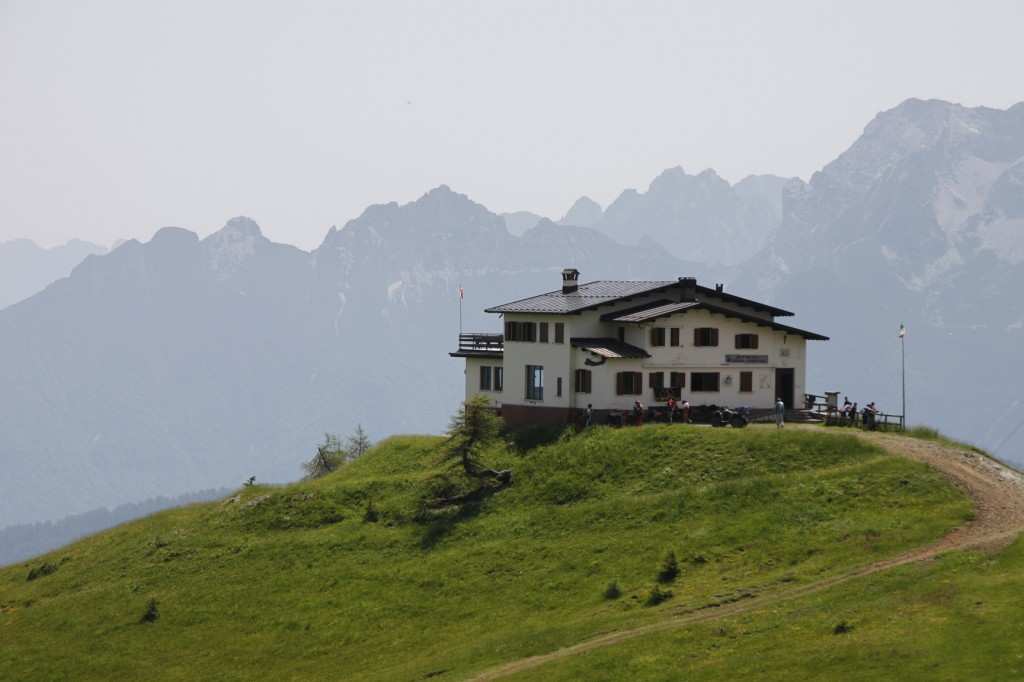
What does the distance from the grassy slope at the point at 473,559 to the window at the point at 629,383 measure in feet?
17.2

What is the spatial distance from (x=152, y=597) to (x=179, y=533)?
1107 centimetres

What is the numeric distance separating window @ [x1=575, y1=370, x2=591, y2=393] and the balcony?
10.1 metres

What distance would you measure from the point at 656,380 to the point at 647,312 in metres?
5.31

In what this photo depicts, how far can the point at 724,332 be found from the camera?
87.2 metres

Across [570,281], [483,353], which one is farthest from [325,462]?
[570,281]

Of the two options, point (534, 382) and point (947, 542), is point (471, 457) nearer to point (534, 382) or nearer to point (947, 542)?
point (534, 382)

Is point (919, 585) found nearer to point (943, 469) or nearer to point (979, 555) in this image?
point (979, 555)

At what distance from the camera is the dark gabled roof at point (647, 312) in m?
85.6

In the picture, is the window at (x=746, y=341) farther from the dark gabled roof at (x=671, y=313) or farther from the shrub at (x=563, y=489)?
the shrub at (x=563, y=489)

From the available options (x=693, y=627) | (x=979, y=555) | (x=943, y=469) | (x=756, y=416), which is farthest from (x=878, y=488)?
(x=756, y=416)

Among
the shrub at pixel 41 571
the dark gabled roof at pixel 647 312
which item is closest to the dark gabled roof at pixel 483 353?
the dark gabled roof at pixel 647 312

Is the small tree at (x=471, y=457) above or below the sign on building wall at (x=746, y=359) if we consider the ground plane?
below

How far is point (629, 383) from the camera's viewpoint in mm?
85062

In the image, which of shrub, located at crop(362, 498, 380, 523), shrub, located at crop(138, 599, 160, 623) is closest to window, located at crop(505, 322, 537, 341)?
shrub, located at crop(362, 498, 380, 523)
